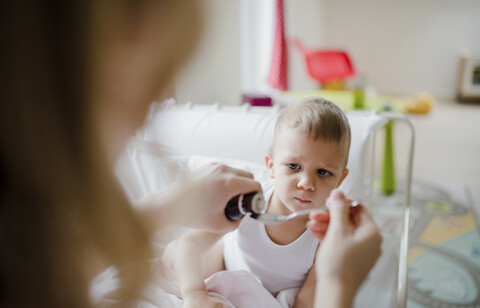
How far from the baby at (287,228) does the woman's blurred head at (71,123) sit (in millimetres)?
184

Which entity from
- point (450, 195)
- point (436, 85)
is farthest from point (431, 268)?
point (436, 85)

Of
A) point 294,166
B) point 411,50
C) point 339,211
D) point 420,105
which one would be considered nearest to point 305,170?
point 294,166

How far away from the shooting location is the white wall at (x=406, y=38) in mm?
4043

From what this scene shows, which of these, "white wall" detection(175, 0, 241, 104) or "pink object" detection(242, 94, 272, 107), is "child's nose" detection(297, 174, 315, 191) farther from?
"pink object" detection(242, 94, 272, 107)

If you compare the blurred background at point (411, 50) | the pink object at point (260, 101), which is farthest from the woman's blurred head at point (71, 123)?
the blurred background at point (411, 50)

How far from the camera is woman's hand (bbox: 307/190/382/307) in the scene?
1.14 ft

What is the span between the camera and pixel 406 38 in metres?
4.21

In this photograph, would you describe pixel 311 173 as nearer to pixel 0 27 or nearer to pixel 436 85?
pixel 0 27

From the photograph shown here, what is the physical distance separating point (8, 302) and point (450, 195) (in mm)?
1976

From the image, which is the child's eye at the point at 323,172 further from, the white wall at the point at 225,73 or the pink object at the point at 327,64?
the pink object at the point at 327,64

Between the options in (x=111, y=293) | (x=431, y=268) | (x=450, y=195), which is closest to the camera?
(x=111, y=293)

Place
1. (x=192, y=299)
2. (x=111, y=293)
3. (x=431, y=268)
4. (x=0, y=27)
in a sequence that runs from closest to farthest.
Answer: (x=0, y=27)
(x=111, y=293)
(x=192, y=299)
(x=431, y=268)

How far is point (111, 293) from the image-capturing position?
38cm

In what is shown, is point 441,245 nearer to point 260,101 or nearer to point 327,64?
point 260,101
